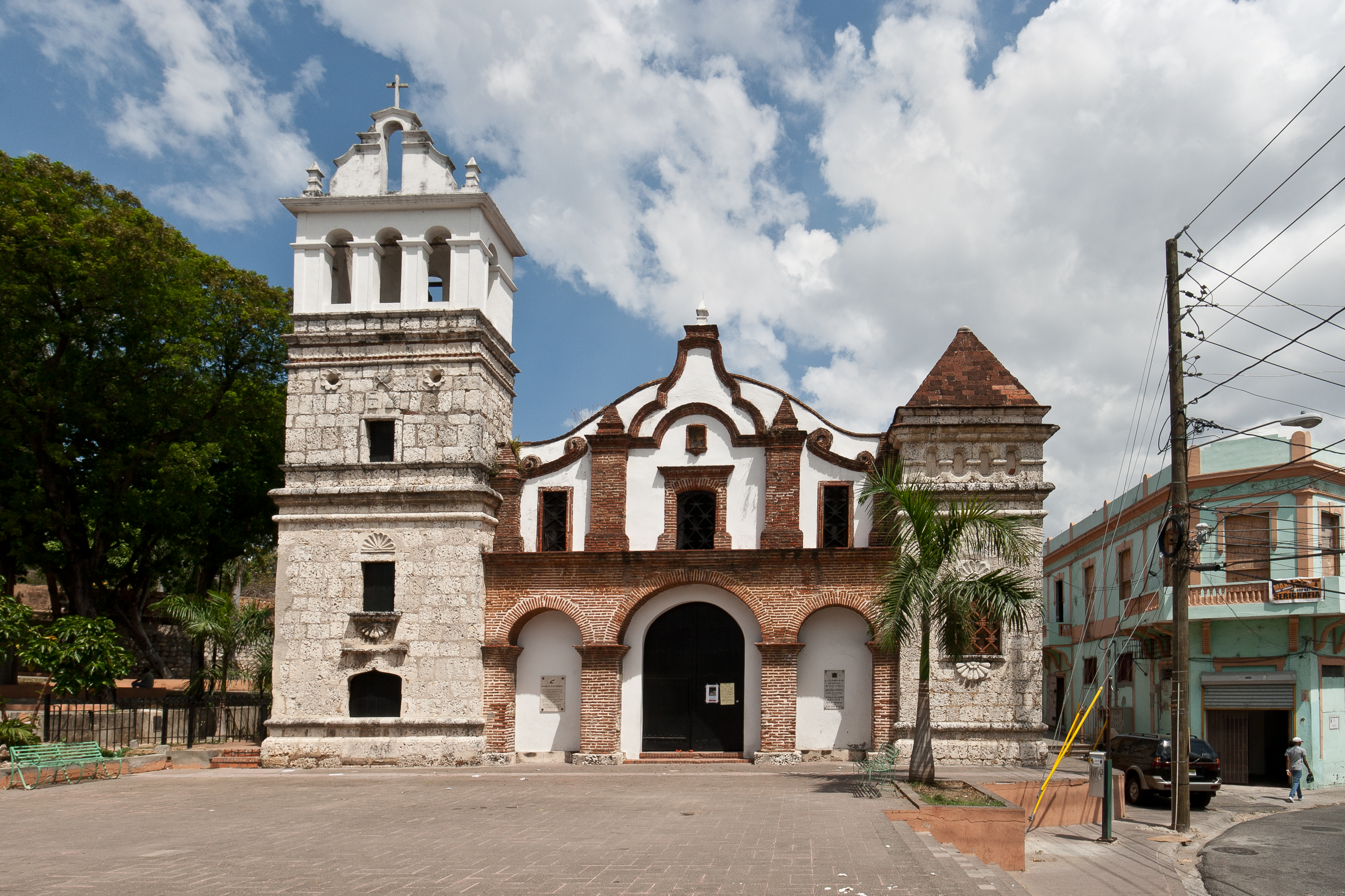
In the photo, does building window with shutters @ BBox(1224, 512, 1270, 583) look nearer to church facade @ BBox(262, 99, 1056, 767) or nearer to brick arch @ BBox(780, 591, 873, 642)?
church facade @ BBox(262, 99, 1056, 767)

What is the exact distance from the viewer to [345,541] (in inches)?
892

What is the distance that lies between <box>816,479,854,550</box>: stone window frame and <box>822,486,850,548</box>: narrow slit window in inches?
0.4

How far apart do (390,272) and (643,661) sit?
10953mm

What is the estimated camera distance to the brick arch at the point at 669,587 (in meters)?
22.1

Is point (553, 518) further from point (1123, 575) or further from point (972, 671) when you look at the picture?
point (1123, 575)

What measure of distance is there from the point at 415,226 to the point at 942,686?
1468 cm

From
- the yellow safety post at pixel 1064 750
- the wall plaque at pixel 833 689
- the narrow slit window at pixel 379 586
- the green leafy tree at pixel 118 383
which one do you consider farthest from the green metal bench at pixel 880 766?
the green leafy tree at pixel 118 383

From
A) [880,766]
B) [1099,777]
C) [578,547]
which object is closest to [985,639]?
[880,766]

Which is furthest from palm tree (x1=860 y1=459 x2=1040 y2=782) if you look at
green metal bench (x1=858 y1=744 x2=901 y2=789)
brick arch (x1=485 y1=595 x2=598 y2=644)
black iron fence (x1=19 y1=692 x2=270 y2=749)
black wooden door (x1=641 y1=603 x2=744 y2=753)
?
black iron fence (x1=19 y1=692 x2=270 y2=749)

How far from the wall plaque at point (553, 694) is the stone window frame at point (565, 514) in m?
2.69

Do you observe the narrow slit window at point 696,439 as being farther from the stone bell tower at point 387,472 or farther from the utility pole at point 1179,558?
the utility pole at point 1179,558

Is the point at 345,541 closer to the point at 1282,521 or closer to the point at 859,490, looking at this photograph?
the point at 859,490

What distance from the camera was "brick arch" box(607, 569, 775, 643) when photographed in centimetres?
2209

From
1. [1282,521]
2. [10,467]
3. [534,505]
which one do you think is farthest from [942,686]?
[10,467]
